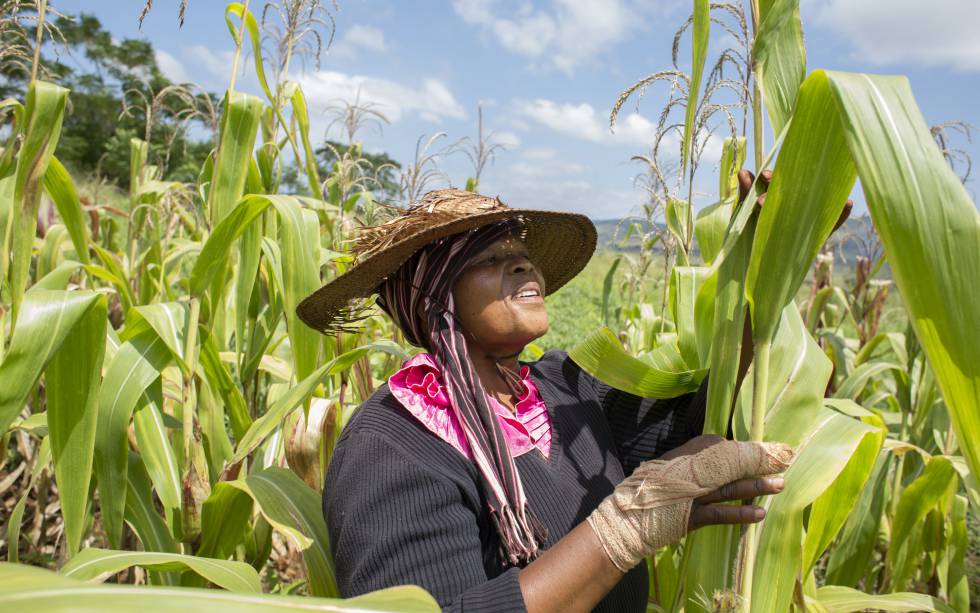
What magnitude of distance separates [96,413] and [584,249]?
1.32m

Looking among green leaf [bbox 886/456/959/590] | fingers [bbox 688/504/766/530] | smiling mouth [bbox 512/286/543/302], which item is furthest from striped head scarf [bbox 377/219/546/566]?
green leaf [bbox 886/456/959/590]

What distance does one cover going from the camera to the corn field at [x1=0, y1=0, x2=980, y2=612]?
0.69 m

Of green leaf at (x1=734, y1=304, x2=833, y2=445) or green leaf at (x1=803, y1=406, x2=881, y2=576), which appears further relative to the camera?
green leaf at (x1=803, y1=406, x2=881, y2=576)

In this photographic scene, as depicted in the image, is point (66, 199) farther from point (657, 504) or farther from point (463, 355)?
point (657, 504)

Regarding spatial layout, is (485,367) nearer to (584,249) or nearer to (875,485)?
(584,249)

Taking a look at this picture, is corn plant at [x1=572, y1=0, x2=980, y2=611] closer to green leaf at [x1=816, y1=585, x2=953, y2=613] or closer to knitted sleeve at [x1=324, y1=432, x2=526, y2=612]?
green leaf at [x1=816, y1=585, x2=953, y2=613]

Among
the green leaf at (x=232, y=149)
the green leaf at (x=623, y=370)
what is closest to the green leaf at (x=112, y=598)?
the green leaf at (x=623, y=370)

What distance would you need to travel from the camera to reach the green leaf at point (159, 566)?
126 cm

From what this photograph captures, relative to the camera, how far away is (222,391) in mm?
1897

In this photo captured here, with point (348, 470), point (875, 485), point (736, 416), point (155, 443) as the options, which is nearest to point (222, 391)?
point (155, 443)

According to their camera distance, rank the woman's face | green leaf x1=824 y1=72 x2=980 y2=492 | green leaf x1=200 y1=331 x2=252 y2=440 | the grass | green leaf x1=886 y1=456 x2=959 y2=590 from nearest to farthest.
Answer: green leaf x1=824 y1=72 x2=980 y2=492 < the woman's face < green leaf x1=200 y1=331 x2=252 y2=440 < green leaf x1=886 y1=456 x2=959 y2=590 < the grass

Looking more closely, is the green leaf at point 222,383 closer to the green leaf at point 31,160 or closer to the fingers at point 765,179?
the green leaf at point 31,160

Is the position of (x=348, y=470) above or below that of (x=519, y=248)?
below

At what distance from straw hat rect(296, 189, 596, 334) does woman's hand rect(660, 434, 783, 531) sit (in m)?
0.74
